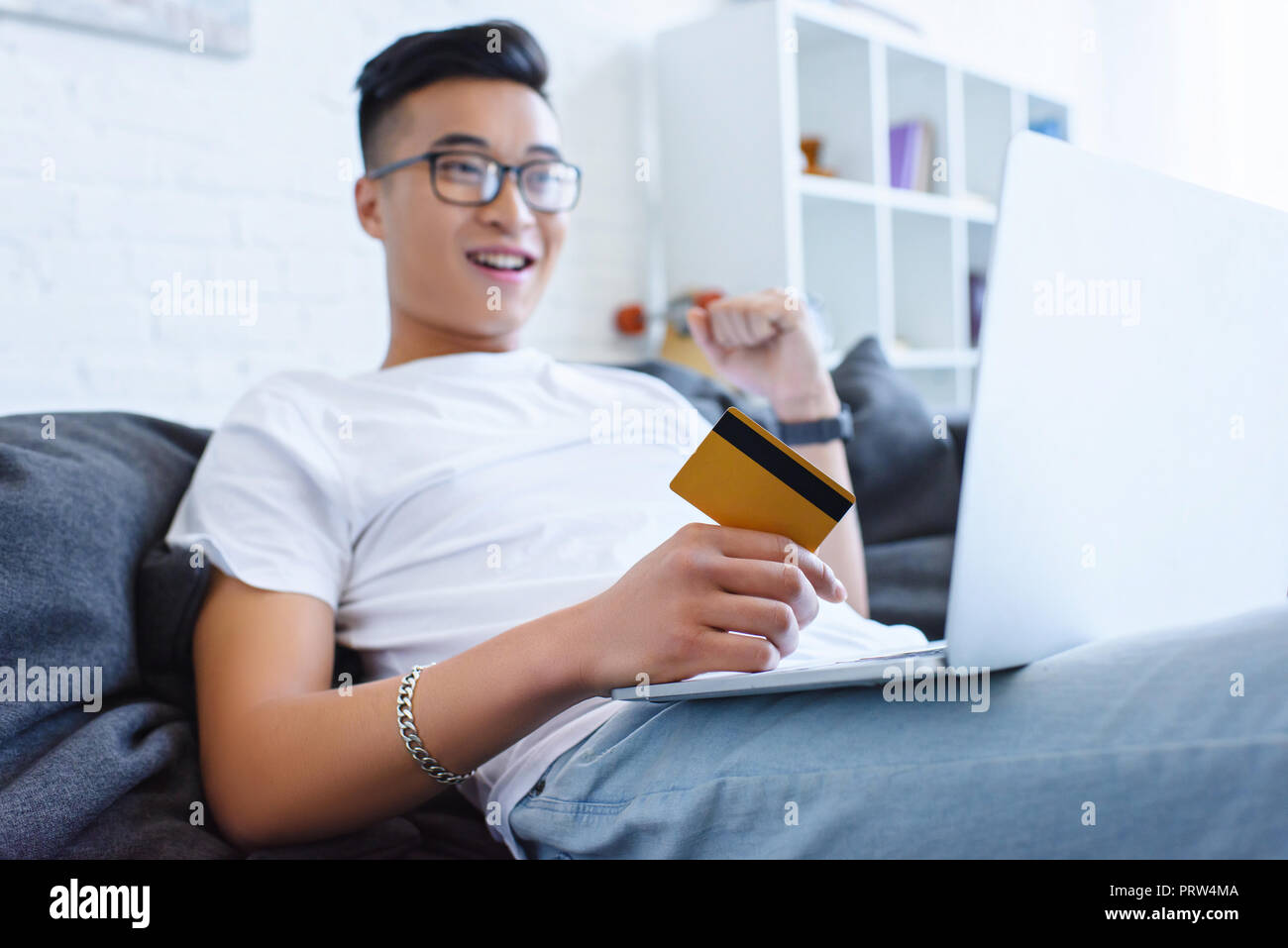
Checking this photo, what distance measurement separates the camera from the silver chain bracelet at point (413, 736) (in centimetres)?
72

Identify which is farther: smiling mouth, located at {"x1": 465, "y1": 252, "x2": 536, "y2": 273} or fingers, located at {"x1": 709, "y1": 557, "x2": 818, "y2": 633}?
smiling mouth, located at {"x1": 465, "y1": 252, "x2": 536, "y2": 273}

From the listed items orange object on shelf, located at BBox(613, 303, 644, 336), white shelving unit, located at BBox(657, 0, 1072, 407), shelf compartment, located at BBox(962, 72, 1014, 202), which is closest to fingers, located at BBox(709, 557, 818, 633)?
white shelving unit, located at BBox(657, 0, 1072, 407)

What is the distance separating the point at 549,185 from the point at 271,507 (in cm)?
53

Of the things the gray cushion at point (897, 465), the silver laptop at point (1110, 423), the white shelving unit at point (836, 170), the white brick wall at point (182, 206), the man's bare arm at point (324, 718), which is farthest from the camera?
the white shelving unit at point (836, 170)

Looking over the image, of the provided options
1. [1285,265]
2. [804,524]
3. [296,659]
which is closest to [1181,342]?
[1285,265]

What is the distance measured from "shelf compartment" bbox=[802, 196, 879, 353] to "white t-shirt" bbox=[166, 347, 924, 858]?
6.50 ft

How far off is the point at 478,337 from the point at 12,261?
2.82ft

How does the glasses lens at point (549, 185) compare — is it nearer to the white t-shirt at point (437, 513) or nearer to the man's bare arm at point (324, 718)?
the white t-shirt at point (437, 513)

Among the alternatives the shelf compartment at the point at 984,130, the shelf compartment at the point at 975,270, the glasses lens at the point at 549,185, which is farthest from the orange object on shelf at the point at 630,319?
the shelf compartment at the point at 984,130

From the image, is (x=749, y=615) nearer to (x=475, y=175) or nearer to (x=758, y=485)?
(x=758, y=485)

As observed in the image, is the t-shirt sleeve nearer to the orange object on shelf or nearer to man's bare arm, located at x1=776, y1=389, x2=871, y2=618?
man's bare arm, located at x1=776, y1=389, x2=871, y2=618

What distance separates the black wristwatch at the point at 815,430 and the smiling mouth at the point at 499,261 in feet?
1.20

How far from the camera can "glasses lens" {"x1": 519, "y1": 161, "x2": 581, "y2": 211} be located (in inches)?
47.0

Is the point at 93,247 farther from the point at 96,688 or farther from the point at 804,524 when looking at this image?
the point at 804,524
